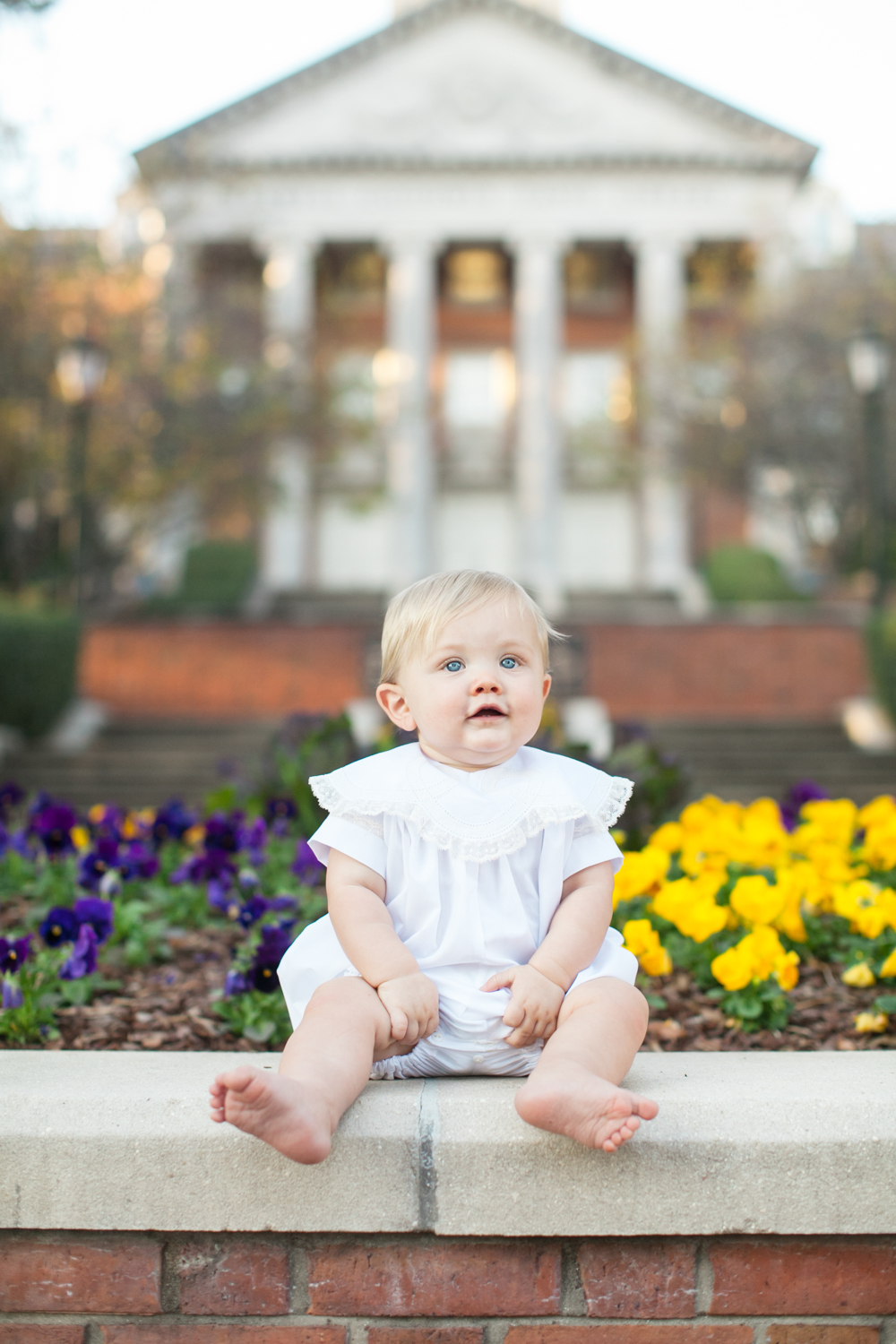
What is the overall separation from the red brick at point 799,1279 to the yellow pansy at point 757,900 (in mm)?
968

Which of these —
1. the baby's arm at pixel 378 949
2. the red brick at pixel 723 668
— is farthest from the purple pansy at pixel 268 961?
the red brick at pixel 723 668

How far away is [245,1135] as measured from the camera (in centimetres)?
166

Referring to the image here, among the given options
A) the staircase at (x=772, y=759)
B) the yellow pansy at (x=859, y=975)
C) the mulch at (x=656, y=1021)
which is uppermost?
the yellow pansy at (x=859, y=975)

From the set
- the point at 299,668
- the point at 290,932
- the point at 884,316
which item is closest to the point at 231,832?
the point at 290,932

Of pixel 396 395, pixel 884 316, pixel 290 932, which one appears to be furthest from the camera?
pixel 396 395

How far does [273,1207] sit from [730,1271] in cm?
71

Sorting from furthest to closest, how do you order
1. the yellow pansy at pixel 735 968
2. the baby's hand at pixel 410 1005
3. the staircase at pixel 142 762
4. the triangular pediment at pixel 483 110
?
the triangular pediment at pixel 483 110 → the staircase at pixel 142 762 → the yellow pansy at pixel 735 968 → the baby's hand at pixel 410 1005

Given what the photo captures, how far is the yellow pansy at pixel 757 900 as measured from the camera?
259 centimetres

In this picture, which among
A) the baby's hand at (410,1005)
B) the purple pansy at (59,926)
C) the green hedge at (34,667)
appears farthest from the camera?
the green hedge at (34,667)

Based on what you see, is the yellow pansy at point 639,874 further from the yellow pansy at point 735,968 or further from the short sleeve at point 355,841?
the short sleeve at point 355,841

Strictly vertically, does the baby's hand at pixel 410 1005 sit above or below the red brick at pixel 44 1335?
above

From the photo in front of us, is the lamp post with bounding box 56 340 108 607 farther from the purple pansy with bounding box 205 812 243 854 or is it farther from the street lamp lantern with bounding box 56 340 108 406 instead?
the purple pansy with bounding box 205 812 243 854

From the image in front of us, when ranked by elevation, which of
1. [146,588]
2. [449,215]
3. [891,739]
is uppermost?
[449,215]

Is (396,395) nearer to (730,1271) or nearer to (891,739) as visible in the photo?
(891,739)
